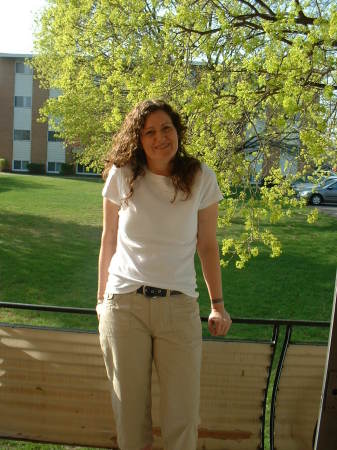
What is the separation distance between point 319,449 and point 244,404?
3.70 ft

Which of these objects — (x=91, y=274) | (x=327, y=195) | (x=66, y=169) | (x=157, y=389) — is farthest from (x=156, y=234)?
(x=66, y=169)

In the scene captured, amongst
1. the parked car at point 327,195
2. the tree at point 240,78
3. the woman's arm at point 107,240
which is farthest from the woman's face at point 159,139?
the parked car at point 327,195

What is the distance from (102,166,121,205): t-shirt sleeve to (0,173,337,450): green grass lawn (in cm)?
222

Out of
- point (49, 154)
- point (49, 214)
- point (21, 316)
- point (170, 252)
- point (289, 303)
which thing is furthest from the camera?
point (49, 154)

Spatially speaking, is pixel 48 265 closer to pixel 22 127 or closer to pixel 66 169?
pixel 66 169

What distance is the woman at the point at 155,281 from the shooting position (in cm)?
222

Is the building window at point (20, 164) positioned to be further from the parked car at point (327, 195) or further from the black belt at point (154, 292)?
the black belt at point (154, 292)

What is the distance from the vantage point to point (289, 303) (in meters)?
9.23

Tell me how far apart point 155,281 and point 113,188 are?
46 centimetres

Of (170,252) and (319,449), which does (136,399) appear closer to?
(170,252)

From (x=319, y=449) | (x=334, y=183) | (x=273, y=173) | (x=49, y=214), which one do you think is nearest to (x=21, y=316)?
(x=273, y=173)

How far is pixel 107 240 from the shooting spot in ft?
7.95

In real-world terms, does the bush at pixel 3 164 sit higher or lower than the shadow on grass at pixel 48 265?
higher

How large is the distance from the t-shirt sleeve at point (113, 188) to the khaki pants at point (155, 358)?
421 mm
